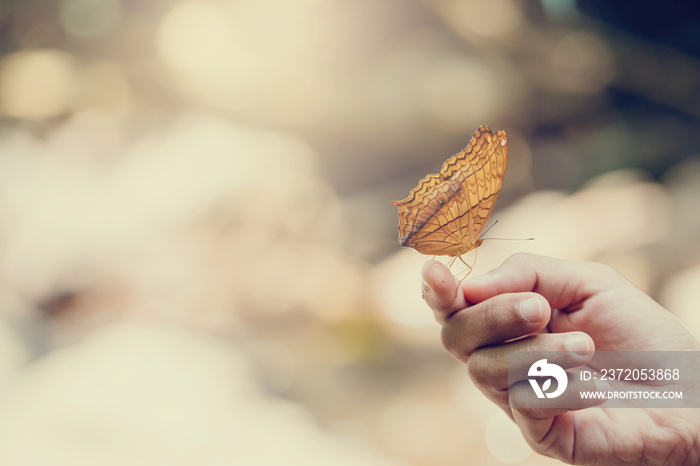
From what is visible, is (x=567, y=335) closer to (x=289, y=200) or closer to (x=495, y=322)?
(x=495, y=322)

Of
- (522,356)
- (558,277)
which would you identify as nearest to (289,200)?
(558,277)

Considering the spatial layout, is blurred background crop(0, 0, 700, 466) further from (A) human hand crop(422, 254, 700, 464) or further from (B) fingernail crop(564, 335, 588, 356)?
(B) fingernail crop(564, 335, 588, 356)

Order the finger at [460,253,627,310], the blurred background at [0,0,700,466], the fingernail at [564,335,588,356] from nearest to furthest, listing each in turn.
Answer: the fingernail at [564,335,588,356] < the finger at [460,253,627,310] < the blurred background at [0,0,700,466]

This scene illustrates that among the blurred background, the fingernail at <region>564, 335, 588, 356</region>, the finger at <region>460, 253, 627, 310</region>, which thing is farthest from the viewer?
the blurred background

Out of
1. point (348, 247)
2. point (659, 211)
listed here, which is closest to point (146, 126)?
point (348, 247)

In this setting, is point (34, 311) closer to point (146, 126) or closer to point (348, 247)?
point (146, 126)

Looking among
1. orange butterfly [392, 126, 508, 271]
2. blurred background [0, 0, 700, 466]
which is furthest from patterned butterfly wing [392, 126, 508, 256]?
blurred background [0, 0, 700, 466]

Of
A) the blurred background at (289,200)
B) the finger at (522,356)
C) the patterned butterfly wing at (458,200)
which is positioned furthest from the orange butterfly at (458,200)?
the blurred background at (289,200)

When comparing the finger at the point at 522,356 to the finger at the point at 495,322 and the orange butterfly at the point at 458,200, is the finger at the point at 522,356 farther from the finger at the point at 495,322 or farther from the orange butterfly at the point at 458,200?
the orange butterfly at the point at 458,200
